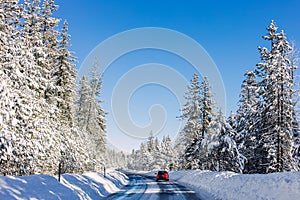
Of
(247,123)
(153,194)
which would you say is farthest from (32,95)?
(247,123)

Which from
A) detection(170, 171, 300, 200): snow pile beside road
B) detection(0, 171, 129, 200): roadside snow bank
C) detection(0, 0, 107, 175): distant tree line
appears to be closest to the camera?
detection(170, 171, 300, 200): snow pile beside road

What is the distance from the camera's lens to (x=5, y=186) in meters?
10.6

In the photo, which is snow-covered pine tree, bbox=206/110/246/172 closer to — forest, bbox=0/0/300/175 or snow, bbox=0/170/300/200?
forest, bbox=0/0/300/175

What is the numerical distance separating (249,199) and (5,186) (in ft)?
32.3

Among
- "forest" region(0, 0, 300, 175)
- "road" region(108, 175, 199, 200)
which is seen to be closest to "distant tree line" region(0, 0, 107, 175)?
"forest" region(0, 0, 300, 175)

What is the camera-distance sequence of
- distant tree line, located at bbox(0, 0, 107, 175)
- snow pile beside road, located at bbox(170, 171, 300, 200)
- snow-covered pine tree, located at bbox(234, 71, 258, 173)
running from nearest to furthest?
1. snow pile beside road, located at bbox(170, 171, 300, 200)
2. distant tree line, located at bbox(0, 0, 107, 175)
3. snow-covered pine tree, located at bbox(234, 71, 258, 173)

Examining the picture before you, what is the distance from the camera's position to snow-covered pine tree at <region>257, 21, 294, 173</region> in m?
27.3

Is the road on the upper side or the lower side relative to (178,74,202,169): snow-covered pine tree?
lower

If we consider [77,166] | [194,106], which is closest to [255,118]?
[194,106]

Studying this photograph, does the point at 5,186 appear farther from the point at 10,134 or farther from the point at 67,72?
the point at 67,72

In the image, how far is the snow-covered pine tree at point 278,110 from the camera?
2729cm

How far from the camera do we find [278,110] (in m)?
27.4

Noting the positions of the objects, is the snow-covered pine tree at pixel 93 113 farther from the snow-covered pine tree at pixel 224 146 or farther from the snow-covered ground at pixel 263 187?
the snow-covered ground at pixel 263 187

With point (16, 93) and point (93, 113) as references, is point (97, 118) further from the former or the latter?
point (16, 93)
